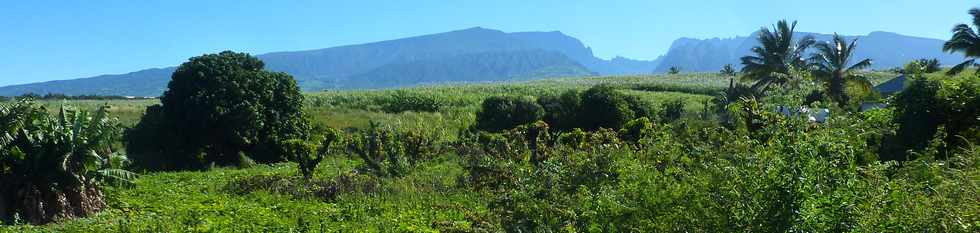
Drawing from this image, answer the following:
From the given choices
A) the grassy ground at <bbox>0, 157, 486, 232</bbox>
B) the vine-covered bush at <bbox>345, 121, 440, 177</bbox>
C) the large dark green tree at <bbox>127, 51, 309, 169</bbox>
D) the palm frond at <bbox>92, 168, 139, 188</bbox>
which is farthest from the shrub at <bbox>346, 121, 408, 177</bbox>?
the palm frond at <bbox>92, 168, 139, 188</bbox>

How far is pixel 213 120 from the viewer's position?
25.0 m

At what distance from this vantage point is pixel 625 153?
8711 millimetres

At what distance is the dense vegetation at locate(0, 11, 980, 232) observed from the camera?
5.29 meters

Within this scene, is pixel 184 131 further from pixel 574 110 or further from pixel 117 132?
pixel 574 110

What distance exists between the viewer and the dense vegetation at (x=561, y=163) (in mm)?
5289

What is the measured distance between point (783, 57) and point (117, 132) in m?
30.8

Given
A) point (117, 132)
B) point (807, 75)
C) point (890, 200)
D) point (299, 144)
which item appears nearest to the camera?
point (890, 200)

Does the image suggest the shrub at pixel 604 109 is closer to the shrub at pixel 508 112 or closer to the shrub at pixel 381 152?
the shrub at pixel 508 112

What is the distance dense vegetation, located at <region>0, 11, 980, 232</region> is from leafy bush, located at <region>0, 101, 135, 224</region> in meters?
0.05

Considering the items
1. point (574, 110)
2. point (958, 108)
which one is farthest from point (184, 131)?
point (958, 108)

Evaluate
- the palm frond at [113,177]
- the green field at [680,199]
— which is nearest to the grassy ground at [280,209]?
the green field at [680,199]

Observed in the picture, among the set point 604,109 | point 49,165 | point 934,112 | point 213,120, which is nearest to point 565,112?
point 604,109

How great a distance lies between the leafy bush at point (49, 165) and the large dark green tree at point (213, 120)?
1000cm

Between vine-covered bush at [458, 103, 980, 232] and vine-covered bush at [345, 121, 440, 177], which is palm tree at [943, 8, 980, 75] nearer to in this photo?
vine-covered bush at [345, 121, 440, 177]
